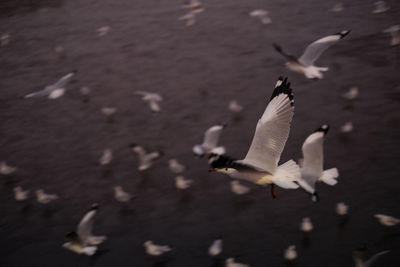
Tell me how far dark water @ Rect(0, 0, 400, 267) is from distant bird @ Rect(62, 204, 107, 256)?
164 millimetres

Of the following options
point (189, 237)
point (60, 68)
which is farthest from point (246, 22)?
point (189, 237)

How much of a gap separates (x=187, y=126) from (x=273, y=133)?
3.57m

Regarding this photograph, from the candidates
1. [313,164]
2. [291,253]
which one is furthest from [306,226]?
[313,164]

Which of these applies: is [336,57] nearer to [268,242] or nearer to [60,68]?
[268,242]

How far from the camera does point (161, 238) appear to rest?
6.20m

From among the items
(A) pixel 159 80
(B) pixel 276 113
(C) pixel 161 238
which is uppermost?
(B) pixel 276 113

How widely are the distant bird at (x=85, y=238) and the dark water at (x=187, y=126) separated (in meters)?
0.16

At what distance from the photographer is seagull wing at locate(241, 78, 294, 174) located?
4696mm

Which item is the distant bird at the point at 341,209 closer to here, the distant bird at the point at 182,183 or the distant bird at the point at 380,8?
the distant bird at the point at 182,183

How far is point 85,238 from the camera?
584 cm

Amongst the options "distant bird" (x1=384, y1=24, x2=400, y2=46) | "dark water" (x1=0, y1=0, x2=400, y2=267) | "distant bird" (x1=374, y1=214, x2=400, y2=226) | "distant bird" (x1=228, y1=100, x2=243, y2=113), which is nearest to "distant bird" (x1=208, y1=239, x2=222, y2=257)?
"dark water" (x1=0, y1=0, x2=400, y2=267)

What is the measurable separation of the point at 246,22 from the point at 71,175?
5.19 metres

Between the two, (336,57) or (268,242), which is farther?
(336,57)

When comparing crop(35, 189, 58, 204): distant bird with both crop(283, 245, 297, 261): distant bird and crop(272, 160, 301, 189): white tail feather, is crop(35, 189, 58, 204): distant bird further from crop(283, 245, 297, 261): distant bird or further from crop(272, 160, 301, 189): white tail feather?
crop(272, 160, 301, 189): white tail feather
